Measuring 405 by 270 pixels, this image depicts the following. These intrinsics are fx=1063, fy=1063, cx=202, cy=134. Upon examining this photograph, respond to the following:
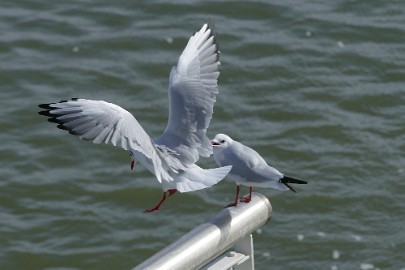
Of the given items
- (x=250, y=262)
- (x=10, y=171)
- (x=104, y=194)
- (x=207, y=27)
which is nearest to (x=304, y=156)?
(x=104, y=194)

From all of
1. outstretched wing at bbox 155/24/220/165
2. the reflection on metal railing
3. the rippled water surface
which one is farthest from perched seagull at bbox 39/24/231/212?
the rippled water surface

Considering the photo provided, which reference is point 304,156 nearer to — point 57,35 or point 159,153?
point 57,35

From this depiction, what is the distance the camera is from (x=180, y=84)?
16.1 feet

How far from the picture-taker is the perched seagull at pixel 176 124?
4.22 m

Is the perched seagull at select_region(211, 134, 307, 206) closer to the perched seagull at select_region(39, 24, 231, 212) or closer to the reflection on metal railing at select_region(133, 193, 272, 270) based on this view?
the perched seagull at select_region(39, 24, 231, 212)

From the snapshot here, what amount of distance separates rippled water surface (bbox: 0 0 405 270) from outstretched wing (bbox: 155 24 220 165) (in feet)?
10.2

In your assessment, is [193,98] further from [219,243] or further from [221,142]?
[219,243]

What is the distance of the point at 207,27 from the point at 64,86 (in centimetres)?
460

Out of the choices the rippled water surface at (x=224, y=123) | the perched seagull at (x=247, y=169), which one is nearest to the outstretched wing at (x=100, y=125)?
the perched seagull at (x=247, y=169)

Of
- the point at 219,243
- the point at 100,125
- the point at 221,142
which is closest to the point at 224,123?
the point at 221,142

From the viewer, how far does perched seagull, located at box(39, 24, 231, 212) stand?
4.22 metres

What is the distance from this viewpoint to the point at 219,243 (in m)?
3.45

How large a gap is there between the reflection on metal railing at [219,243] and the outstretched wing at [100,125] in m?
0.65

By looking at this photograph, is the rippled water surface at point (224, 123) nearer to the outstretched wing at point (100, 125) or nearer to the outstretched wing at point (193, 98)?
the outstretched wing at point (193, 98)
